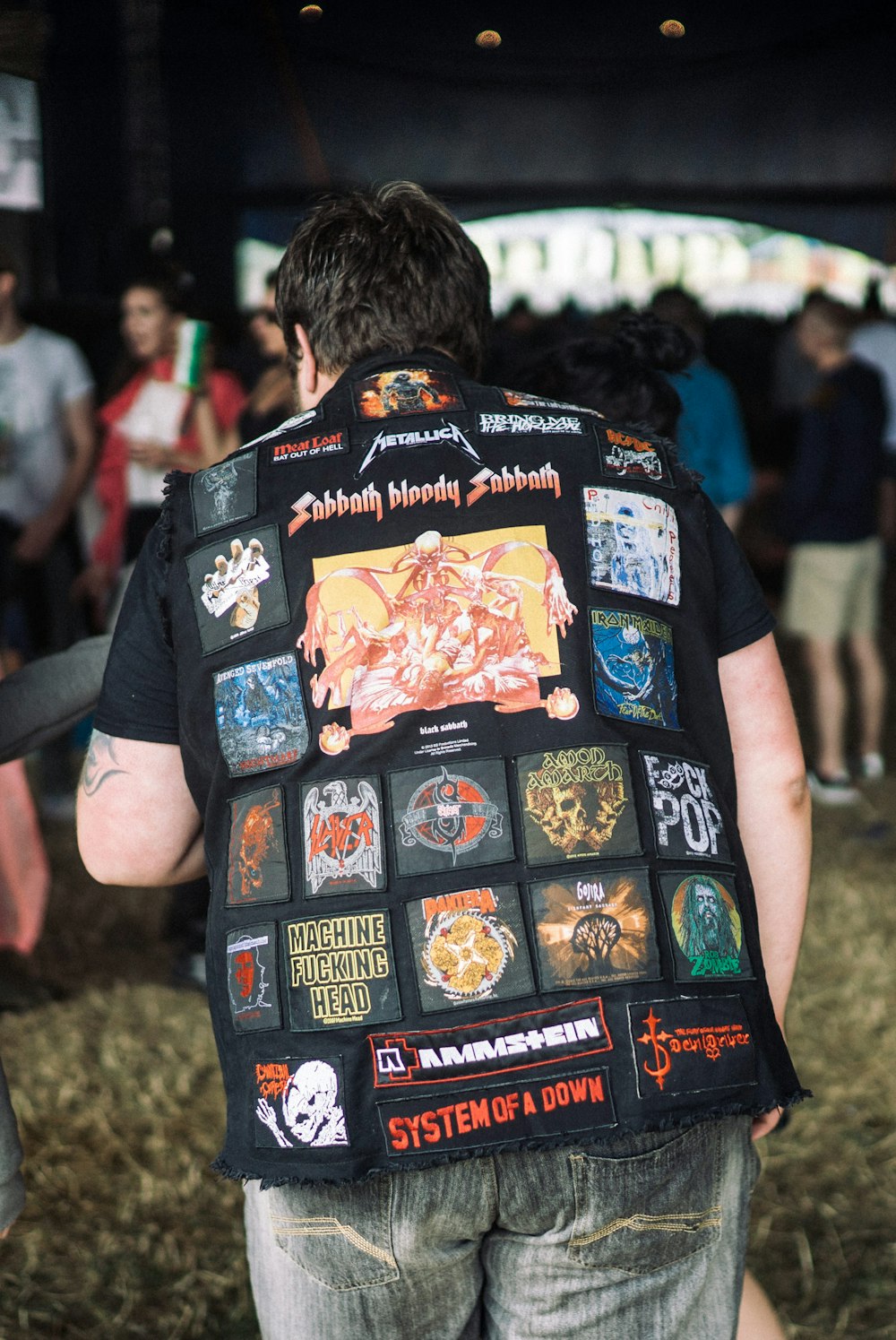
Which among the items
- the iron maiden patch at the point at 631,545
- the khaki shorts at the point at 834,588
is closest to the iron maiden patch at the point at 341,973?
the iron maiden patch at the point at 631,545

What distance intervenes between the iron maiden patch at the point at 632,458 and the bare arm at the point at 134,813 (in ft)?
1.58

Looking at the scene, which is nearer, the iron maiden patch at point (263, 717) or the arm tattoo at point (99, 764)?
the iron maiden patch at point (263, 717)

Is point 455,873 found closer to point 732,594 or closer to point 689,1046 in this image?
point 689,1046

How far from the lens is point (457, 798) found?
42.7 inches

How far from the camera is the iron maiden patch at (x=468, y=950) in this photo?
1.06m

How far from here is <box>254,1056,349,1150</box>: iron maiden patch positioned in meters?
1.05

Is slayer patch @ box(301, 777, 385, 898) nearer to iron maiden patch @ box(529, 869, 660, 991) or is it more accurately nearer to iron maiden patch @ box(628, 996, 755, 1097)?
iron maiden patch @ box(529, 869, 660, 991)

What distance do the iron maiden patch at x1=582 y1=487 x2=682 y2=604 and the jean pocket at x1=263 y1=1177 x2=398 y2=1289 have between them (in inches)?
21.1

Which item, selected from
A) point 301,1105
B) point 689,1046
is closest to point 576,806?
point 689,1046

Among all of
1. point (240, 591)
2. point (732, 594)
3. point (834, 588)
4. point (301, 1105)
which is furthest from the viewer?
point (834, 588)

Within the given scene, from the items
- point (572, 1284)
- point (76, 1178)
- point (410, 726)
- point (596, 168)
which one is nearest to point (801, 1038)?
point (76, 1178)

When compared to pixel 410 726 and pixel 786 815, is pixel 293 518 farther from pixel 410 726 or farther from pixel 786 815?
pixel 786 815

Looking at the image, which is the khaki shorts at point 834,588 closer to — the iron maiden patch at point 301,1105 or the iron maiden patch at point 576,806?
the iron maiden patch at point 576,806

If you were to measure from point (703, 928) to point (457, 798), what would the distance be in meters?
0.24
